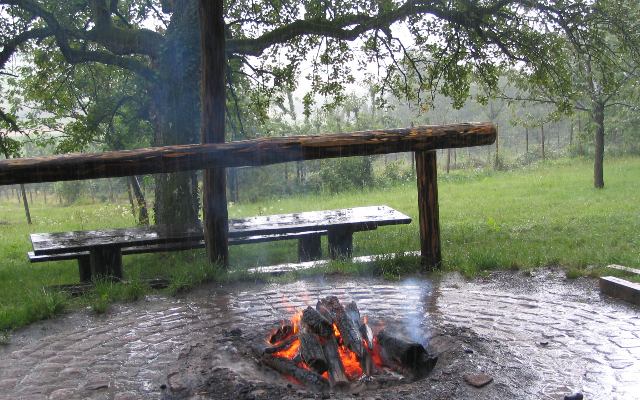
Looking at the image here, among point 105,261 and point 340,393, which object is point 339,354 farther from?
point 105,261

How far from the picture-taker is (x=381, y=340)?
358 cm

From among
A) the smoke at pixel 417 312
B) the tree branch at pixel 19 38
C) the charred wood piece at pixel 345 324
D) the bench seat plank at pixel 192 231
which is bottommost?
the smoke at pixel 417 312

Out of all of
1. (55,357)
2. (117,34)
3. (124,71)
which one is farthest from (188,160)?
(124,71)

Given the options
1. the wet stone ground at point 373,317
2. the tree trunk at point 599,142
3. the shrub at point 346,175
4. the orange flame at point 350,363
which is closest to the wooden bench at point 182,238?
the wet stone ground at point 373,317

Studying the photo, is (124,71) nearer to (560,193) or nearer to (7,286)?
(7,286)

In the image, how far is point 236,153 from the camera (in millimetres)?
5141

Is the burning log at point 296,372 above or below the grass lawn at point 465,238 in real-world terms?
above

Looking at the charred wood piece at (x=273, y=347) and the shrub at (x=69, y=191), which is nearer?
the charred wood piece at (x=273, y=347)

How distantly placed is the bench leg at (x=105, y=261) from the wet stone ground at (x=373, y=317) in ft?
3.97

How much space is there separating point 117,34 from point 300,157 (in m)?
4.70

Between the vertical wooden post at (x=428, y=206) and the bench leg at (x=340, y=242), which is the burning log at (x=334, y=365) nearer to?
the vertical wooden post at (x=428, y=206)

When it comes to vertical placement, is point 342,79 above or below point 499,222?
above

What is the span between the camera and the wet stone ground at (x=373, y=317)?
10.5ft

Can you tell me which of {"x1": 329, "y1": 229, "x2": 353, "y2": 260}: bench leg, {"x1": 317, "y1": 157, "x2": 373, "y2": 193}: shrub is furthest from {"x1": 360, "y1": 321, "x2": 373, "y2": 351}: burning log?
{"x1": 317, "y1": 157, "x2": 373, "y2": 193}: shrub
